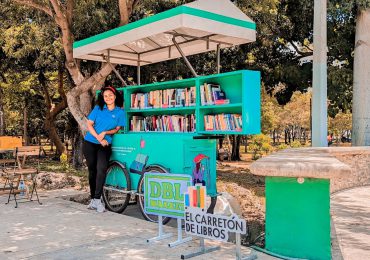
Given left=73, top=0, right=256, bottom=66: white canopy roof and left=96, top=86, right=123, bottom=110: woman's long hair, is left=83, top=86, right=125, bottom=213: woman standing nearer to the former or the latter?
left=96, top=86, right=123, bottom=110: woman's long hair

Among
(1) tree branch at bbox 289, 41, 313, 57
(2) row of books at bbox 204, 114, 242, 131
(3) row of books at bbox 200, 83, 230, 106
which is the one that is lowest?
(2) row of books at bbox 204, 114, 242, 131

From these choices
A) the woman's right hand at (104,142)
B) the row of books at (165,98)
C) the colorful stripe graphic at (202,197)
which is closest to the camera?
the colorful stripe graphic at (202,197)

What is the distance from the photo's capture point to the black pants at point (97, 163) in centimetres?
709

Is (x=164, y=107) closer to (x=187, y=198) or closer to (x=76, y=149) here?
(x=187, y=198)

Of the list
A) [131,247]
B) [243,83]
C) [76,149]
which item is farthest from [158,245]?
[76,149]

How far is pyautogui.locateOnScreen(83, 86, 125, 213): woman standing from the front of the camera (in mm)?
7090

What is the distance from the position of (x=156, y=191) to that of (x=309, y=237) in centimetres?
188

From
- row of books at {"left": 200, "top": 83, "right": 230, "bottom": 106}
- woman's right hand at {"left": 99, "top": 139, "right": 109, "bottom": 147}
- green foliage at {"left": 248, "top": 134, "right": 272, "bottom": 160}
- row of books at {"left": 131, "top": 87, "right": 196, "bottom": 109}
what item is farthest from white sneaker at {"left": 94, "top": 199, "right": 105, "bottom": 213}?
green foliage at {"left": 248, "top": 134, "right": 272, "bottom": 160}

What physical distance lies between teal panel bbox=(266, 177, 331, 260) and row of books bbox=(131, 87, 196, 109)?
2.59m

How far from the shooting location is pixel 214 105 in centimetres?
632

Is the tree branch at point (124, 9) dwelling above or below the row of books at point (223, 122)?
above

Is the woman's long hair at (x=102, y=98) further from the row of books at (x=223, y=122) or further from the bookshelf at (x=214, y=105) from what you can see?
the row of books at (x=223, y=122)

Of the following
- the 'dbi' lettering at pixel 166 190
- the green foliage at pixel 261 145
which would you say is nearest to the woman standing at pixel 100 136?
the 'dbi' lettering at pixel 166 190

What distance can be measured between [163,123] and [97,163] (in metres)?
1.32
